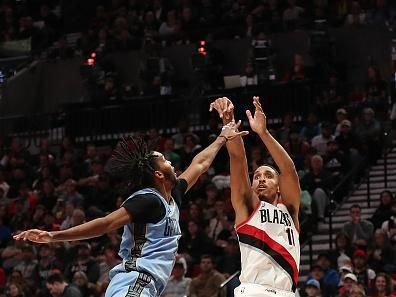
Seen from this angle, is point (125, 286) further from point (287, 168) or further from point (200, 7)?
point (200, 7)

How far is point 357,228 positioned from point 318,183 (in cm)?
151

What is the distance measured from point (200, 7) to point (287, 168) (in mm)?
15118

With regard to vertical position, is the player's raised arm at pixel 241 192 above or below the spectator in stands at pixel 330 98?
above

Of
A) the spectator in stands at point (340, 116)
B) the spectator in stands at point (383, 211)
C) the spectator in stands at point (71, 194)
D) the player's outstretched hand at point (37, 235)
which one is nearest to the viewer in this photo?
the player's outstretched hand at point (37, 235)

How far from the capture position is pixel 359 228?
15016 mm

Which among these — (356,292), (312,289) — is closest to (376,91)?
(312,289)

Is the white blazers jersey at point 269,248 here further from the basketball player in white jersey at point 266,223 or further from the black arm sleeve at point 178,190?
the black arm sleeve at point 178,190

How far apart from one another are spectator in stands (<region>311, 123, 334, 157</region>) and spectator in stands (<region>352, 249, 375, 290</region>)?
377cm

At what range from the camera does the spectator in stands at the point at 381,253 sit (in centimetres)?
1405

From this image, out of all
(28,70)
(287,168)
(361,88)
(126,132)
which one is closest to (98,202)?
(126,132)

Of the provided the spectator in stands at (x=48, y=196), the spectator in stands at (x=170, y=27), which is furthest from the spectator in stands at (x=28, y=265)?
the spectator in stands at (x=170, y=27)

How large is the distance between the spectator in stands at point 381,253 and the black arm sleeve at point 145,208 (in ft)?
23.8

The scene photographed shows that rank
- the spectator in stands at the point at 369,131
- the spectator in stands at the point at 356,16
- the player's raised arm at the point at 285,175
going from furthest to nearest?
the spectator in stands at the point at 356,16 → the spectator in stands at the point at 369,131 → the player's raised arm at the point at 285,175

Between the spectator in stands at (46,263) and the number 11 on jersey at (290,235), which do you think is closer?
the number 11 on jersey at (290,235)
